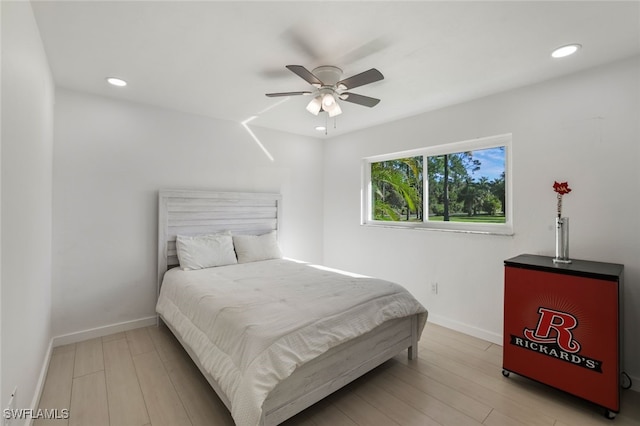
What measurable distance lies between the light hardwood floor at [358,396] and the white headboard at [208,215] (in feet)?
3.20

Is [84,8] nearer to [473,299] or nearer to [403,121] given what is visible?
[403,121]

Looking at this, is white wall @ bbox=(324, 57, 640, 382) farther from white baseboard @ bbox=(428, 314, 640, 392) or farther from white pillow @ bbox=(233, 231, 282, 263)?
white pillow @ bbox=(233, 231, 282, 263)

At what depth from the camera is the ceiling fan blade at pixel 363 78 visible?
183 cm

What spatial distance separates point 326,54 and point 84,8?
4.57ft

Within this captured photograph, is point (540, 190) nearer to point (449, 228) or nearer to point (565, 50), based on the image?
point (449, 228)

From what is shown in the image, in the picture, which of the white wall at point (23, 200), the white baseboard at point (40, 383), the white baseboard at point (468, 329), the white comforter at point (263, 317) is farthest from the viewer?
the white baseboard at point (468, 329)

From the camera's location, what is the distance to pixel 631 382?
2.08 m

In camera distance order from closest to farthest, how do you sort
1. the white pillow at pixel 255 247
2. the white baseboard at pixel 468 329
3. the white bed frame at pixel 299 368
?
the white bed frame at pixel 299 368
the white baseboard at pixel 468 329
the white pillow at pixel 255 247

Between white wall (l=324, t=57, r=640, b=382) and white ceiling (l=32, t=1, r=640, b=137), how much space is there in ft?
0.74

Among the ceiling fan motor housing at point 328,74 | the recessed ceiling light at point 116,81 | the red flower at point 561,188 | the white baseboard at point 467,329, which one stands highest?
the recessed ceiling light at point 116,81

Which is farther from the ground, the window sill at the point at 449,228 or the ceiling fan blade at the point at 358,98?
the ceiling fan blade at the point at 358,98

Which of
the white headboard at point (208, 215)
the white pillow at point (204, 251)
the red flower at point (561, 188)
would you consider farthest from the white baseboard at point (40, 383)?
the red flower at point (561, 188)

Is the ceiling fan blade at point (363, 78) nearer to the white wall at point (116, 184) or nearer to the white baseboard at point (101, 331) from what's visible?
the white wall at point (116, 184)

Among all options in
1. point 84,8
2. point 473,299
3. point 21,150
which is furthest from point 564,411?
point 84,8
